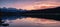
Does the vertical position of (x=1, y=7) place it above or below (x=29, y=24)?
above

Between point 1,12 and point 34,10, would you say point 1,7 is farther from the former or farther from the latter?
point 34,10

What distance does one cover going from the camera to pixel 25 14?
944 millimetres

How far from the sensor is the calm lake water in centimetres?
94

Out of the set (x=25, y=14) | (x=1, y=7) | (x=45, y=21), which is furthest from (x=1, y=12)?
(x=45, y=21)

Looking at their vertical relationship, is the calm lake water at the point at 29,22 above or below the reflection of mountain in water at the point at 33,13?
below

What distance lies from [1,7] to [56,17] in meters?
0.30

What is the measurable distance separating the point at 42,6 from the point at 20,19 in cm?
14

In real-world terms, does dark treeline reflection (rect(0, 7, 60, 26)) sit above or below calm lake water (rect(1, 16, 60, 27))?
above

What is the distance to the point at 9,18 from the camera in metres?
0.95

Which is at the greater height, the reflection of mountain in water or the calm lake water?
the reflection of mountain in water

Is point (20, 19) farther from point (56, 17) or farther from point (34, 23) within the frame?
point (56, 17)

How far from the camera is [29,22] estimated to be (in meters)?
0.95

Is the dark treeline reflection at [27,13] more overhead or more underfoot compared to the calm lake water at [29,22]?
more overhead

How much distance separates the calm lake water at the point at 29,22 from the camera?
94 cm
